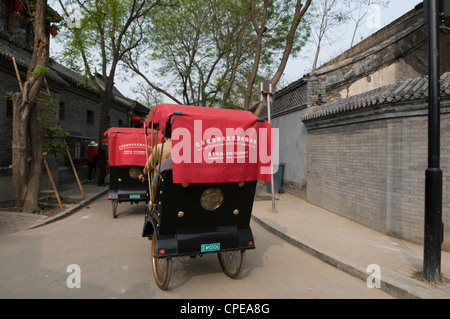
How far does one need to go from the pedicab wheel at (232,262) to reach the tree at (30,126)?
19.3ft

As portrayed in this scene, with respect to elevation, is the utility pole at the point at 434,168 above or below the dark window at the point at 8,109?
below

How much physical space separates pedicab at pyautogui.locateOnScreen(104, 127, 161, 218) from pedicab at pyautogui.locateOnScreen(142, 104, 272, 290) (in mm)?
3686

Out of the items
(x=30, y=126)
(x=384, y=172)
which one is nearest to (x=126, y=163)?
(x=30, y=126)

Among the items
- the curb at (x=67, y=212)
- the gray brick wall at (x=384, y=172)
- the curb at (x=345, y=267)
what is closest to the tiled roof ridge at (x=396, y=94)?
the gray brick wall at (x=384, y=172)

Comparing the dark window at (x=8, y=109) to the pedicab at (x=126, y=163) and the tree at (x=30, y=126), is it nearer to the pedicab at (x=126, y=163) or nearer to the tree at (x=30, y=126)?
the tree at (x=30, y=126)

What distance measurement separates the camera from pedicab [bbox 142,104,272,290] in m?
3.45

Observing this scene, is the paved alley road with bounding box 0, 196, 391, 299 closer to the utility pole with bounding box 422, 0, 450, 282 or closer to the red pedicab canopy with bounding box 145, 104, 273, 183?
the utility pole with bounding box 422, 0, 450, 282

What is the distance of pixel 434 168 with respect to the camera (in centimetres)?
376

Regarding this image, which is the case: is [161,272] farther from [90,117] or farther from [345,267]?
[90,117]

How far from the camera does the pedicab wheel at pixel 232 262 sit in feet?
13.1

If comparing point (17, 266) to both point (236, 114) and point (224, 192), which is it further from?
point (236, 114)

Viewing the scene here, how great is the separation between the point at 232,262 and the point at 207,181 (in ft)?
4.52

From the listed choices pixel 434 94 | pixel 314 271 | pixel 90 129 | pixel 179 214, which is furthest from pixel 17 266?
pixel 90 129
